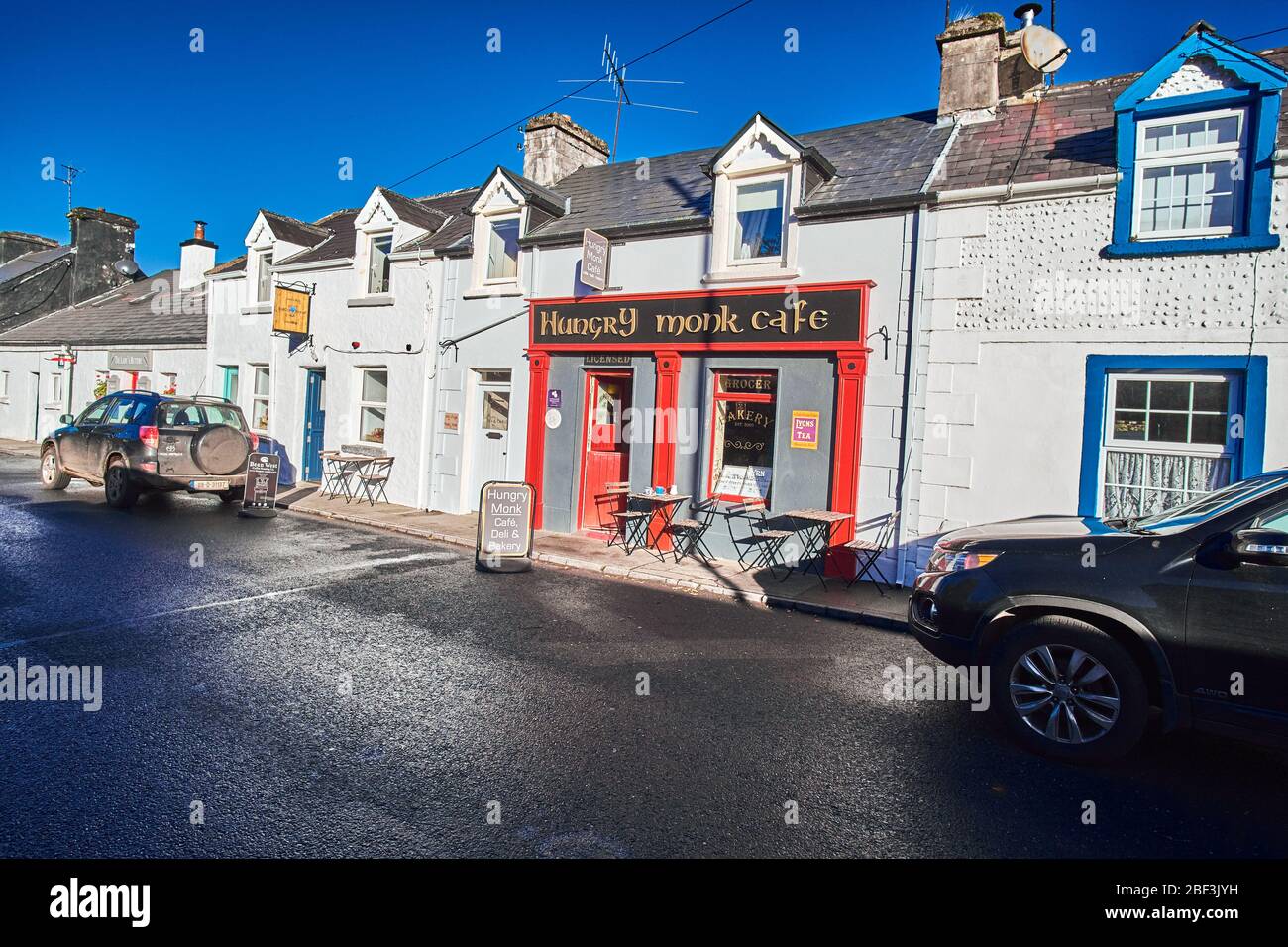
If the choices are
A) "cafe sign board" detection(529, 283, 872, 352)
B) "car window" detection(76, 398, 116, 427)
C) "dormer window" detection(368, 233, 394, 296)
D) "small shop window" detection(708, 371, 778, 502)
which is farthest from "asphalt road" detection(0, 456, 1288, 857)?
"dormer window" detection(368, 233, 394, 296)

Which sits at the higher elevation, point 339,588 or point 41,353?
point 41,353

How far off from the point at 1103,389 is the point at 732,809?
7.14 metres

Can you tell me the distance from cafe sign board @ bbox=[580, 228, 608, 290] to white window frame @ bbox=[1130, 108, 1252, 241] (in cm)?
700

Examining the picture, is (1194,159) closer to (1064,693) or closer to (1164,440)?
(1164,440)

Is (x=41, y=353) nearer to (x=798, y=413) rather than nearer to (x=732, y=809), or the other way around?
(x=798, y=413)

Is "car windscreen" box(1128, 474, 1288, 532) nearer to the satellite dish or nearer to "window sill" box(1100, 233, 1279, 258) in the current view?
"window sill" box(1100, 233, 1279, 258)

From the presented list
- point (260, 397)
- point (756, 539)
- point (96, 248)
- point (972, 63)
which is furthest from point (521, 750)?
point (96, 248)

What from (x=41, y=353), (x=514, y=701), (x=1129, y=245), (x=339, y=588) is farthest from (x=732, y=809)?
(x=41, y=353)

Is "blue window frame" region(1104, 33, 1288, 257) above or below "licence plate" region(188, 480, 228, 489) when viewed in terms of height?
above

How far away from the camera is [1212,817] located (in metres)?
3.69

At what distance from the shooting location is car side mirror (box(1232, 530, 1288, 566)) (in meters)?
3.73

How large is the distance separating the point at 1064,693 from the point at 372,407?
1419 centimetres

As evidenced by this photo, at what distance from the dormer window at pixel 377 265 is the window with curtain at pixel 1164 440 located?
522 inches
